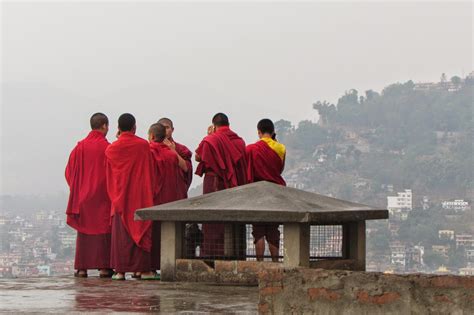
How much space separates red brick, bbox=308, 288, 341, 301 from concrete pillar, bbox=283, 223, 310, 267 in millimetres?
2727

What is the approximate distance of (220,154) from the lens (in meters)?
13.4

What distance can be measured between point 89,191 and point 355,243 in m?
2.95

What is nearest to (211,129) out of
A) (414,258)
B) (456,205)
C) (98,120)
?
(98,120)

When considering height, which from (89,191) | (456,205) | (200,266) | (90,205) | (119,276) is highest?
(456,205)

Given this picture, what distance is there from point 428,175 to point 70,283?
555ft

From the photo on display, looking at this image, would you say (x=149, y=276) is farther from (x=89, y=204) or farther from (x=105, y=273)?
(x=89, y=204)

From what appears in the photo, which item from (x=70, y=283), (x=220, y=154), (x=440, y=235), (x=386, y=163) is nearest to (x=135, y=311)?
(x=70, y=283)

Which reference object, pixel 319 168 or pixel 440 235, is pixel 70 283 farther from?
pixel 319 168

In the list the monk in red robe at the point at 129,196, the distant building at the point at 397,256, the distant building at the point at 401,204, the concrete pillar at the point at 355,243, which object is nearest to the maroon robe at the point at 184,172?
the monk in red robe at the point at 129,196

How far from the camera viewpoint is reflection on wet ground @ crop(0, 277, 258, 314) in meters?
9.54

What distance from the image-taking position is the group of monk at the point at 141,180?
12.8 meters

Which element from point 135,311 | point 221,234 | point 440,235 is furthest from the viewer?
point 440,235

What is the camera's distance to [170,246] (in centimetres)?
1208

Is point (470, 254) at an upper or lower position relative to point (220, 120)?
upper
